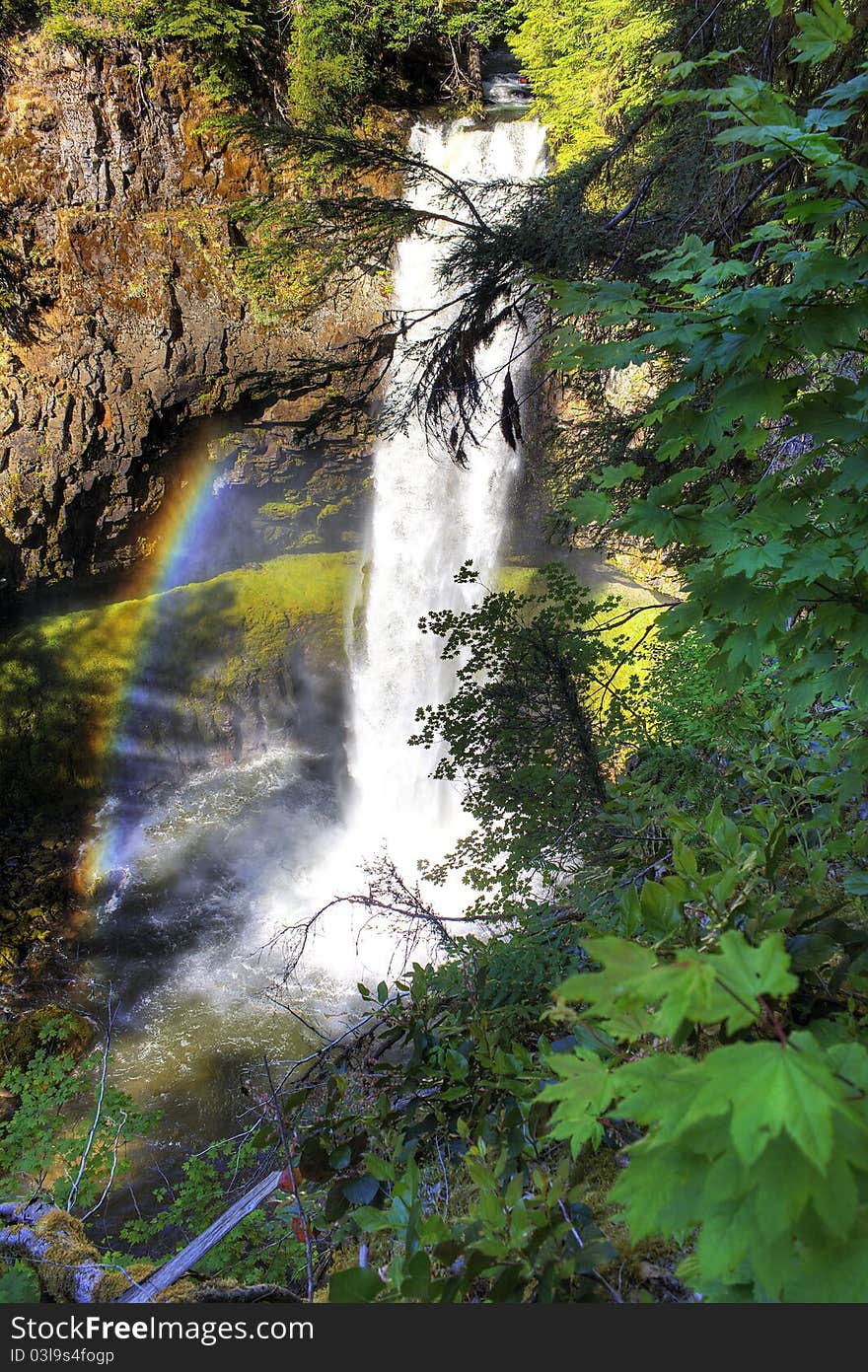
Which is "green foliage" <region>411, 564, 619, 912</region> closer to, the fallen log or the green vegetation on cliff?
the green vegetation on cliff

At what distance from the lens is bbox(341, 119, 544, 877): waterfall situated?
12.1 meters

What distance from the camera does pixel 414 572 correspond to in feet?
44.7

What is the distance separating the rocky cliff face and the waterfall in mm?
2243

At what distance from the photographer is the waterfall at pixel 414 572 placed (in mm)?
12133

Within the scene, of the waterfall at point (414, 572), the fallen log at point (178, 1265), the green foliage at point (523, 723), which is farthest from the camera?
the waterfall at point (414, 572)

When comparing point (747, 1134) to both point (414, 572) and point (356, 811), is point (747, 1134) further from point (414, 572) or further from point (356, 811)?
point (356, 811)

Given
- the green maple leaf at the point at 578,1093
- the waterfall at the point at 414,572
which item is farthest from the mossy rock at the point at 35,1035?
the green maple leaf at the point at 578,1093

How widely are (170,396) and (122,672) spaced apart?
4.91 metres

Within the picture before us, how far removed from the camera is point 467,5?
39.4 ft

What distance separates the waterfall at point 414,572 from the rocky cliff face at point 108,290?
2.24 metres

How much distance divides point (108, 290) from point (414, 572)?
21.7 feet

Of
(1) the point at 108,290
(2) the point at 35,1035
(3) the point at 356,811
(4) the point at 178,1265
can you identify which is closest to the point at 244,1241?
(4) the point at 178,1265

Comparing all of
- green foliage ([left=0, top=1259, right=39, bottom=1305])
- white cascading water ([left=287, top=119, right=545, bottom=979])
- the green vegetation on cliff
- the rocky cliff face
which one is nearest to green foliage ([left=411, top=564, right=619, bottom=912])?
the green vegetation on cliff

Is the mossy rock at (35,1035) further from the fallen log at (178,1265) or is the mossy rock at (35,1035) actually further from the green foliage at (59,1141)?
the fallen log at (178,1265)
